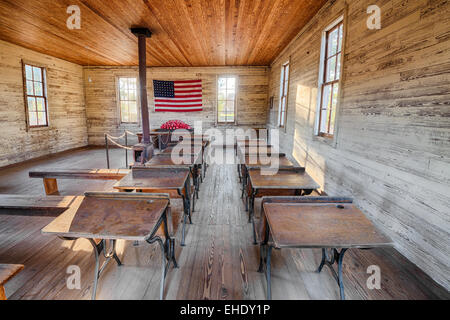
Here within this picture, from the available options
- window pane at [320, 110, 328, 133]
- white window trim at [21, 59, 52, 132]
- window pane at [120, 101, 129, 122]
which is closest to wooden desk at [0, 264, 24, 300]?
window pane at [320, 110, 328, 133]

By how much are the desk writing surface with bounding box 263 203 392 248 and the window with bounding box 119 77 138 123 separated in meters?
9.09

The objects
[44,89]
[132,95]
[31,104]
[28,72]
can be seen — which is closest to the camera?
[28,72]

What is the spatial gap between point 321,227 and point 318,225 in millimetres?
24

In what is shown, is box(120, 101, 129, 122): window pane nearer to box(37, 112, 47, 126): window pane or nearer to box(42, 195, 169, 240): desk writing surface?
box(37, 112, 47, 126): window pane

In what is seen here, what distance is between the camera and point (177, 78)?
9.34m

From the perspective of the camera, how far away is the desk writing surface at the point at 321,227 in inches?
50.1

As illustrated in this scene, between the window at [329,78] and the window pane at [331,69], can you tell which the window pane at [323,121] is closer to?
the window at [329,78]

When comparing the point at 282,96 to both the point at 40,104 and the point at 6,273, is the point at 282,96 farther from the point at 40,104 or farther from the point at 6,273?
the point at 40,104

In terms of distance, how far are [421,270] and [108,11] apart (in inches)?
218

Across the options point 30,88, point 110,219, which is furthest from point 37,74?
point 110,219

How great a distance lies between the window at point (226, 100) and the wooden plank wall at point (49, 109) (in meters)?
5.41

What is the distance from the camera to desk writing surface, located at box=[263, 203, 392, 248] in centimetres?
127

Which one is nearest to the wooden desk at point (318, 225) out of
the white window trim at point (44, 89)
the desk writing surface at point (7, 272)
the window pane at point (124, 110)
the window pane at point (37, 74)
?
the desk writing surface at point (7, 272)
